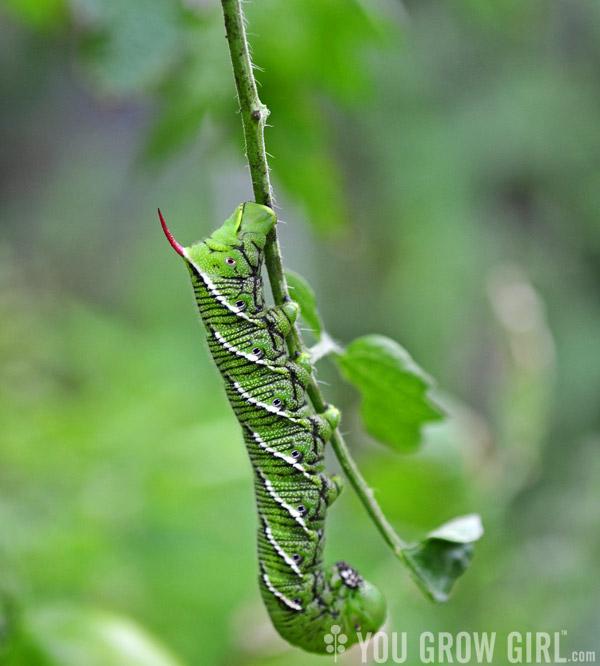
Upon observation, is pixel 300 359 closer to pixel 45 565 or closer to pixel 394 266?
pixel 45 565

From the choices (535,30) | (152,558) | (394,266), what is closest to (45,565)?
(152,558)

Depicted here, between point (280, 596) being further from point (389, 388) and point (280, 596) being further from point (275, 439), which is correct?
point (389, 388)

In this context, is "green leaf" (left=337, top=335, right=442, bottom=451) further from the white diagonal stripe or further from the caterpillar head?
the white diagonal stripe

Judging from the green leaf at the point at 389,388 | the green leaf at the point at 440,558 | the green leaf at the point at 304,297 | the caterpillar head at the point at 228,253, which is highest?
the caterpillar head at the point at 228,253

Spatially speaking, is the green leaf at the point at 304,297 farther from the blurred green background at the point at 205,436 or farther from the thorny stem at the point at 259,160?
the blurred green background at the point at 205,436

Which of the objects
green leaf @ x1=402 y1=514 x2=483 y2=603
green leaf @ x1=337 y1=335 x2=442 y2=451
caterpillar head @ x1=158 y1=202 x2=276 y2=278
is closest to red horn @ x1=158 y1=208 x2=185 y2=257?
caterpillar head @ x1=158 y1=202 x2=276 y2=278

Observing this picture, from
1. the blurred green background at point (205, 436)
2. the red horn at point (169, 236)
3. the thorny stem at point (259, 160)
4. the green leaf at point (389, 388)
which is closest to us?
the thorny stem at point (259, 160)

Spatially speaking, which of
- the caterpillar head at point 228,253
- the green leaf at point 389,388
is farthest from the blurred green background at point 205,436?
the green leaf at point 389,388
